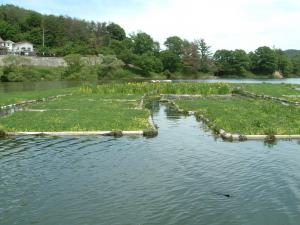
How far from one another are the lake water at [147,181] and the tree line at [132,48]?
121 metres

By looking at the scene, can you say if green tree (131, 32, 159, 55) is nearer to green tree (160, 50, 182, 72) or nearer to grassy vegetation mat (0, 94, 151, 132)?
green tree (160, 50, 182, 72)

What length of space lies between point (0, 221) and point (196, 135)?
1575 cm

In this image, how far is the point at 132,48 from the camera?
157875mm

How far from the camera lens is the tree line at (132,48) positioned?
14775 cm

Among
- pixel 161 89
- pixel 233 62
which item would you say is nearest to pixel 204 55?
pixel 233 62

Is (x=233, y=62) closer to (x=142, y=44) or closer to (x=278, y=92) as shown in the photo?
(x=142, y=44)

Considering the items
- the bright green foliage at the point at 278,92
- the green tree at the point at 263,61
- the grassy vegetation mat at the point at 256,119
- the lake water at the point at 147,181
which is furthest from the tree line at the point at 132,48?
the lake water at the point at 147,181

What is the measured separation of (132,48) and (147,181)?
474ft

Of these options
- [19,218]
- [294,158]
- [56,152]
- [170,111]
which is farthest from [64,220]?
[170,111]

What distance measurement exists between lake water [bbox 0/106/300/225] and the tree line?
121 metres

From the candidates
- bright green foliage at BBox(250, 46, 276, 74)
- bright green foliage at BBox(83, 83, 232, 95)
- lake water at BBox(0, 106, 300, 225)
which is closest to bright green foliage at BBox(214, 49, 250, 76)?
bright green foliage at BBox(250, 46, 276, 74)

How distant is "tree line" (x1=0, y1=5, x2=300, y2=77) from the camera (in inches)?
5817

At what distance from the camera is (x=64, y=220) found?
1250 centimetres

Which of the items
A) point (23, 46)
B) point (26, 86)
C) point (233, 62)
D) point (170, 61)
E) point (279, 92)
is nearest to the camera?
point (279, 92)
